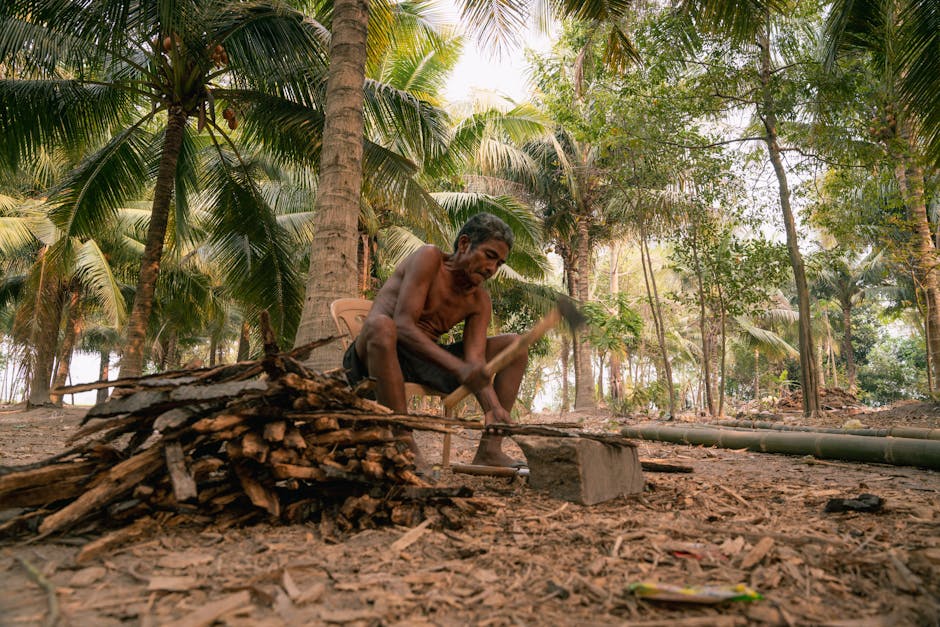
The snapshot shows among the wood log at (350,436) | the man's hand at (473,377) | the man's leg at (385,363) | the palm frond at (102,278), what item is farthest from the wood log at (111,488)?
the palm frond at (102,278)

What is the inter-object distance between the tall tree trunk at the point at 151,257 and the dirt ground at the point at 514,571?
20.3 ft

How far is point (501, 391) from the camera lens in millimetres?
3023

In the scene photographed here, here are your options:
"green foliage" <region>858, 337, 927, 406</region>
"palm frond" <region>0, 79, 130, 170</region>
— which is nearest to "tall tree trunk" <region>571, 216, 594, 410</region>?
"palm frond" <region>0, 79, 130, 170</region>

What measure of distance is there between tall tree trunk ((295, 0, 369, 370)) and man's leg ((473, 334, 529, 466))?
1.36 m

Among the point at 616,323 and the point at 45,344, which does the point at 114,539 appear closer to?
the point at 616,323

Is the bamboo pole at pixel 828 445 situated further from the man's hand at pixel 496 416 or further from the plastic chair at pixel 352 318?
the plastic chair at pixel 352 318

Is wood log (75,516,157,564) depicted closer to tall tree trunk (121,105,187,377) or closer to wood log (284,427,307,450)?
wood log (284,427,307,450)

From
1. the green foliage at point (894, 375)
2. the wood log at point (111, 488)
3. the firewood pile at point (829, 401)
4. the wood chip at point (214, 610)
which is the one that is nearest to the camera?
the wood chip at point (214, 610)

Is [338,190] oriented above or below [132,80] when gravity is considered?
below

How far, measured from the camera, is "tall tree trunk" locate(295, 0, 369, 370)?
3863mm

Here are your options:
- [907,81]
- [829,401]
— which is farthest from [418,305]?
[829,401]

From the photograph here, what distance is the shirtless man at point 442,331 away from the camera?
2.55m

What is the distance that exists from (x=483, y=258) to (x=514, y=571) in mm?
1607

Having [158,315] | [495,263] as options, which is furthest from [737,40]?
[158,315]
